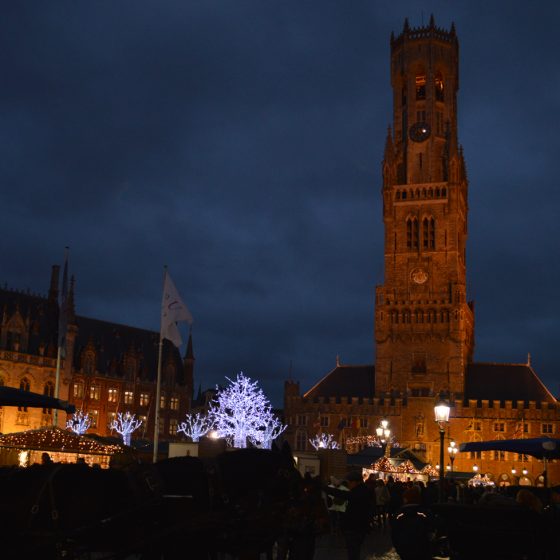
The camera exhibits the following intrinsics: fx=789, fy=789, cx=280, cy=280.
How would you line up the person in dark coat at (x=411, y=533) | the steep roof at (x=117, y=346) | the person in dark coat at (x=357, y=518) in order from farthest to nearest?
1. the steep roof at (x=117, y=346)
2. the person in dark coat at (x=357, y=518)
3. the person in dark coat at (x=411, y=533)

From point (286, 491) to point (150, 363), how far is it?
73.1 meters

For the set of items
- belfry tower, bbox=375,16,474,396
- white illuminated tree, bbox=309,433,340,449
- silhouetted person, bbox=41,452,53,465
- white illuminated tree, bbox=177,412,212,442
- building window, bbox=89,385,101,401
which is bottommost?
silhouetted person, bbox=41,452,53,465

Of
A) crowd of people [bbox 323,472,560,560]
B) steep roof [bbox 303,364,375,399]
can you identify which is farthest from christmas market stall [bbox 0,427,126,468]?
steep roof [bbox 303,364,375,399]

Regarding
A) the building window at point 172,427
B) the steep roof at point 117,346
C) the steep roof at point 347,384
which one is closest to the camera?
the steep roof at point 117,346

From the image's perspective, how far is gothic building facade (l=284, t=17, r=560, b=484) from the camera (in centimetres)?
7625

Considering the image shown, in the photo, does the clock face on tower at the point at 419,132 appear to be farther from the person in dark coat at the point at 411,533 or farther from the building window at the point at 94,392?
the person in dark coat at the point at 411,533

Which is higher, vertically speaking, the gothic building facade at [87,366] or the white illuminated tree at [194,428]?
the gothic building facade at [87,366]

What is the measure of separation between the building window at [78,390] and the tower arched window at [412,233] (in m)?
37.0

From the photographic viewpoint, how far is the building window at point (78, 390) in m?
73.3

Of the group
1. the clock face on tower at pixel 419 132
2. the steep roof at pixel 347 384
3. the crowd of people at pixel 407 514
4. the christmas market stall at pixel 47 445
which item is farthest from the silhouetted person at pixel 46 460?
the clock face on tower at pixel 419 132

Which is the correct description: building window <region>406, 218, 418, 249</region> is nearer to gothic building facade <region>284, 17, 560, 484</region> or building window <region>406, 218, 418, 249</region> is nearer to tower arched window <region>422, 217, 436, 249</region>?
gothic building facade <region>284, 17, 560, 484</region>

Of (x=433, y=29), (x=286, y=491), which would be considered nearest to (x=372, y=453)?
(x=286, y=491)

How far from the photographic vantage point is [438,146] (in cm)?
8894

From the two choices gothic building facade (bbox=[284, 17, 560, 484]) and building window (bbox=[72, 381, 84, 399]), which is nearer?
building window (bbox=[72, 381, 84, 399])
